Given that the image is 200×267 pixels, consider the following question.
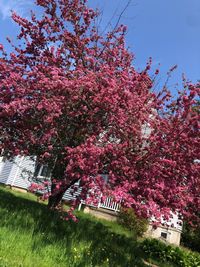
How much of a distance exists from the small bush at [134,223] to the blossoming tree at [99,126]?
480 centimetres

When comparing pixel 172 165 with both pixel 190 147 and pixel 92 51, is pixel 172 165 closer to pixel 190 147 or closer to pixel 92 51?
pixel 190 147

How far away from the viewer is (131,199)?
6.30 meters

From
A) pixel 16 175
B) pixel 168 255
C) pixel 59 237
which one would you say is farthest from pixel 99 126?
pixel 16 175

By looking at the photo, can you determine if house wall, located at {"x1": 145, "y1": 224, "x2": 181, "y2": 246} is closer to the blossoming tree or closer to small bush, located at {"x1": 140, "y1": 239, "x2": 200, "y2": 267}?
small bush, located at {"x1": 140, "y1": 239, "x2": 200, "y2": 267}

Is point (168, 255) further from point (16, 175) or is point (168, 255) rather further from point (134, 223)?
point (16, 175)

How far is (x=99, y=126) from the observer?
26.1 feet

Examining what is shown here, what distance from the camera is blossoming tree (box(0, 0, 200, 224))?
6.70m

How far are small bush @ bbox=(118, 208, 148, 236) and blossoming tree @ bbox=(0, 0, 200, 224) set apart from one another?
480 centimetres

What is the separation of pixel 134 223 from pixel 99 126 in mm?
7310

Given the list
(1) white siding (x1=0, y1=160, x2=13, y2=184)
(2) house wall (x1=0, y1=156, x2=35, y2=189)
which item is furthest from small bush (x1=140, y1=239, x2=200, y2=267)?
(1) white siding (x1=0, y1=160, x2=13, y2=184)

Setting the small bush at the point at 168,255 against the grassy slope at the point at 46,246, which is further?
the small bush at the point at 168,255

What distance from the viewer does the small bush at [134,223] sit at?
45.4ft

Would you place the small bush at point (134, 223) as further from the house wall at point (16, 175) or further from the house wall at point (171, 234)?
the house wall at point (16, 175)

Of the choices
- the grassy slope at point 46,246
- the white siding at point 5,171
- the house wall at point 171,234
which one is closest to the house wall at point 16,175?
the white siding at point 5,171
